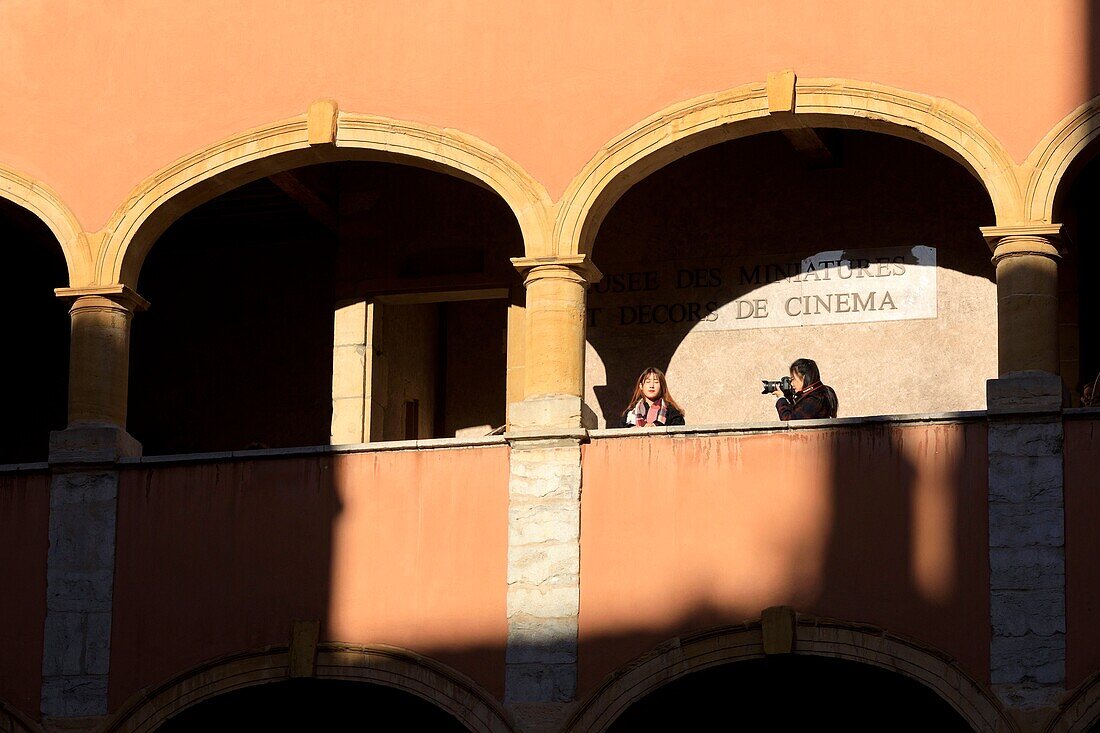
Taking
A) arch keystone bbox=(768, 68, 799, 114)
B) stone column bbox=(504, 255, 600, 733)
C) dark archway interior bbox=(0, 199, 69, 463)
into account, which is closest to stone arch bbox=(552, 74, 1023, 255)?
arch keystone bbox=(768, 68, 799, 114)

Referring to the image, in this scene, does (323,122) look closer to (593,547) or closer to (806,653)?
(593,547)

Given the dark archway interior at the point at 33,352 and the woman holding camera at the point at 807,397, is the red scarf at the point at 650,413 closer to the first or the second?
the woman holding camera at the point at 807,397

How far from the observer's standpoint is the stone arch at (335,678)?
16.8m

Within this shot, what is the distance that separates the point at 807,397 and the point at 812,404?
0.28ft

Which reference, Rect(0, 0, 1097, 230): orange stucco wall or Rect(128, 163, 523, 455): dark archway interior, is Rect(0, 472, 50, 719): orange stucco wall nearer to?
Rect(0, 0, 1097, 230): orange stucco wall

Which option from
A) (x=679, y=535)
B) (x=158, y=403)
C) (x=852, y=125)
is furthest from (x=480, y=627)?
(x=158, y=403)

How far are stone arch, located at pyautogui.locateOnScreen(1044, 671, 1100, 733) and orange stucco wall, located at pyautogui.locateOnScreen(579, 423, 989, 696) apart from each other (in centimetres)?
57

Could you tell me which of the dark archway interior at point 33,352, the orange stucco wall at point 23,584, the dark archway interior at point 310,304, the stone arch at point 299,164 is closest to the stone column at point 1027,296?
the stone arch at point 299,164

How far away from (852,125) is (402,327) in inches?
217

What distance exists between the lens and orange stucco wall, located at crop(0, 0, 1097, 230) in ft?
55.2

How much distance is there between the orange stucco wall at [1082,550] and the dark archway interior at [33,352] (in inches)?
405

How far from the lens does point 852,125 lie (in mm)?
17094

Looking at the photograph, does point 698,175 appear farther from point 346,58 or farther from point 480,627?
point 480,627

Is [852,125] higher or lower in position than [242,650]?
higher
